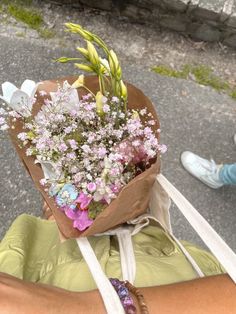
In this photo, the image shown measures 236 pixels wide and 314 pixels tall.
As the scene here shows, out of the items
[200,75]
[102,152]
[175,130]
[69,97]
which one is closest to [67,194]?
[102,152]

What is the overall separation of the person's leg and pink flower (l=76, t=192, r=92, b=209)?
1.30 m

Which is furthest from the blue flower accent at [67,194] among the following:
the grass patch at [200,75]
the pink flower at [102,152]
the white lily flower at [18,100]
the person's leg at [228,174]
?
the grass patch at [200,75]

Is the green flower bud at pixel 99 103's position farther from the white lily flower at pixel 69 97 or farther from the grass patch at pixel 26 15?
the grass patch at pixel 26 15

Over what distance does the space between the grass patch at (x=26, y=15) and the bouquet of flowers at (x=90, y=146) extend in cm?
155

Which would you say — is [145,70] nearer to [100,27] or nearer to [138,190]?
[100,27]

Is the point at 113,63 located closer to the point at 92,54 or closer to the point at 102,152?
the point at 92,54

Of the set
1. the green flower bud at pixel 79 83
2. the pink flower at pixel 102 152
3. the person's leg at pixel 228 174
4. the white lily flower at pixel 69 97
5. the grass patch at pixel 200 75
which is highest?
the green flower bud at pixel 79 83

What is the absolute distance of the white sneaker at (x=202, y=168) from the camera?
94.3 inches

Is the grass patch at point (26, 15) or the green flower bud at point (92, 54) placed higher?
the green flower bud at point (92, 54)

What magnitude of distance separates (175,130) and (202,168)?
28cm

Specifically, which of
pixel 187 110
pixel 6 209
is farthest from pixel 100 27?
pixel 6 209

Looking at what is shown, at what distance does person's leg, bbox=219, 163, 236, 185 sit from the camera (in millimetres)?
2296

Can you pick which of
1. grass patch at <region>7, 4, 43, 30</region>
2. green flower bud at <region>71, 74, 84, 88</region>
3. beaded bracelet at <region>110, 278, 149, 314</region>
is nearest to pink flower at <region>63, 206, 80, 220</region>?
beaded bracelet at <region>110, 278, 149, 314</region>

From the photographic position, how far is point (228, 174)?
7.59ft
